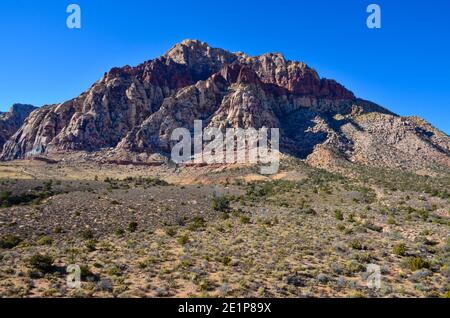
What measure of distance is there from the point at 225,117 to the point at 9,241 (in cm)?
10136

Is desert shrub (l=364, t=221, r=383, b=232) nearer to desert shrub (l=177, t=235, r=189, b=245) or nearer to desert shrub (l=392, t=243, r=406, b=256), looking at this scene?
desert shrub (l=392, t=243, r=406, b=256)

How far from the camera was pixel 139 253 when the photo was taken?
26234 mm

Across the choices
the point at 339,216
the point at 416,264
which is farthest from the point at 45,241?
the point at 339,216

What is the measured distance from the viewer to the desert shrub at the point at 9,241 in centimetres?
2697

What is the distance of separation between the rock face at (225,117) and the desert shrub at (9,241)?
84.8 metres

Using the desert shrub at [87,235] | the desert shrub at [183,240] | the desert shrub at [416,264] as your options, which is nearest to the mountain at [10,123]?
the desert shrub at [87,235]

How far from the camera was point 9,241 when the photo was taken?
27344 millimetres

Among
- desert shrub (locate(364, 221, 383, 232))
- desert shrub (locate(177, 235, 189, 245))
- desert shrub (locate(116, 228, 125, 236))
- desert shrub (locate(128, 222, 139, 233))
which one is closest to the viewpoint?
desert shrub (locate(177, 235, 189, 245))

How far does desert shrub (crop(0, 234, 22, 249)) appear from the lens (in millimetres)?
26973

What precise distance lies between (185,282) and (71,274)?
631 centimetres

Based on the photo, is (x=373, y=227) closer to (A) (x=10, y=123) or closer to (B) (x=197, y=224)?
(B) (x=197, y=224)

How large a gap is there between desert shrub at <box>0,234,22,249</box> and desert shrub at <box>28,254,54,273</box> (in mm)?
6092

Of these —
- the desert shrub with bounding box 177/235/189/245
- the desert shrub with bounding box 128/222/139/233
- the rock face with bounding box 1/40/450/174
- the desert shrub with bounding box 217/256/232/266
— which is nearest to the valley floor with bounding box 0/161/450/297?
the desert shrub with bounding box 217/256/232/266

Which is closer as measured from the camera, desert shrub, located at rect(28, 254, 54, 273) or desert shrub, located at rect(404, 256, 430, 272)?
desert shrub, located at rect(28, 254, 54, 273)
